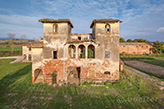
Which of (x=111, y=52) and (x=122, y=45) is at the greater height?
(x=122, y=45)

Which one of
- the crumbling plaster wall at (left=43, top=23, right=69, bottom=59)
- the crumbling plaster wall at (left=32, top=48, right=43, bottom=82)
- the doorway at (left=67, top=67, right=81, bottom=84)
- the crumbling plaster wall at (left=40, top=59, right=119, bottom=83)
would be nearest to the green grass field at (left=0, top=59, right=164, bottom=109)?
the doorway at (left=67, top=67, right=81, bottom=84)

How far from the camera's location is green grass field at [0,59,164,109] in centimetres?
805

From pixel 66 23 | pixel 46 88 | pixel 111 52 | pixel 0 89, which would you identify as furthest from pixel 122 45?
pixel 0 89

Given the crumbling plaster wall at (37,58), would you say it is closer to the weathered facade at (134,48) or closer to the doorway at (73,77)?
the doorway at (73,77)

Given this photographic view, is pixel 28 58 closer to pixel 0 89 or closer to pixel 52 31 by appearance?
pixel 0 89

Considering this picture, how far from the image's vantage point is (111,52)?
41.0 feet

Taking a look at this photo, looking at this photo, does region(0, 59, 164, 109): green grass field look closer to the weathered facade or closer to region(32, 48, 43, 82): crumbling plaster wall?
region(32, 48, 43, 82): crumbling plaster wall

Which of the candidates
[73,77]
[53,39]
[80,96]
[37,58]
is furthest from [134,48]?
[37,58]

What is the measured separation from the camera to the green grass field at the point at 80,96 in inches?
317

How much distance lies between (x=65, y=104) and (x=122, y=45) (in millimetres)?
44629

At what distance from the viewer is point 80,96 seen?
9500 millimetres

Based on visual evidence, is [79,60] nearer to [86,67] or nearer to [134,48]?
[86,67]

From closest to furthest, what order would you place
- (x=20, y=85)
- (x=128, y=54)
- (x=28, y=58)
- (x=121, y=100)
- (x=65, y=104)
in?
(x=65, y=104)
(x=121, y=100)
(x=20, y=85)
(x=28, y=58)
(x=128, y=54)

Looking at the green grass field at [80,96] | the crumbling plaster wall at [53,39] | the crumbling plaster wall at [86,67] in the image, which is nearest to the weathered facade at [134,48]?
the green grass field at [80,96]
